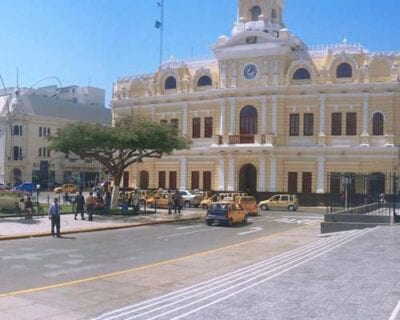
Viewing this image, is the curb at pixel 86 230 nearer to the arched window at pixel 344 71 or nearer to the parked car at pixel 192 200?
the parked car at pixel 192 200

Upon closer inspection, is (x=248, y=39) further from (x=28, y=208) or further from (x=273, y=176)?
(x=28, y=208)

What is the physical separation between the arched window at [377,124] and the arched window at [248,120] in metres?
10.9

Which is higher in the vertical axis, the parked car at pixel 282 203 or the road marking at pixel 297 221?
the parked car at pixel 282 203

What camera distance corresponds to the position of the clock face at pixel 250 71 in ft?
179

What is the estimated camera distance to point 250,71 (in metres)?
54.8

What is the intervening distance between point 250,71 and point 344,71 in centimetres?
873

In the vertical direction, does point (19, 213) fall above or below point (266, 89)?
below

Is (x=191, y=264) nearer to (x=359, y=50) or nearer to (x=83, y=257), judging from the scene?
(x=83, y=257)

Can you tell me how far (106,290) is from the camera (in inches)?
512

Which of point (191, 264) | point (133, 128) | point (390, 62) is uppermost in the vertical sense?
point (390, 62)

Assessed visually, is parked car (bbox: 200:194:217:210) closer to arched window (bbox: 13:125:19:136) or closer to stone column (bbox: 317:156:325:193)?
stone column (bbox: 317:156:325:193)

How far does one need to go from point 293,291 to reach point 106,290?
4271mm

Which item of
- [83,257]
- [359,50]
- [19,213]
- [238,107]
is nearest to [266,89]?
[238,107]

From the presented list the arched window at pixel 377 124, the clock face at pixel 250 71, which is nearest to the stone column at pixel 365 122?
the arched window at pixel 377 124
